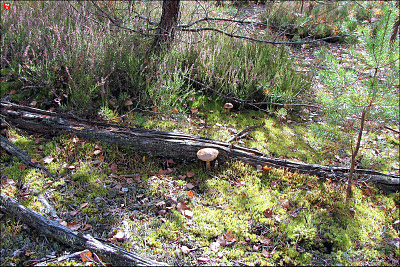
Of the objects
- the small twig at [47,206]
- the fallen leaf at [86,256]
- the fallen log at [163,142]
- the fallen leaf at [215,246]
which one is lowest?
the fallen leaf at [215,246]

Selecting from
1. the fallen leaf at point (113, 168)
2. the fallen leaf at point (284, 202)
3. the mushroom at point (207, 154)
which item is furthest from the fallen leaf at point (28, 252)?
the fallen leaf at point (284, 202)

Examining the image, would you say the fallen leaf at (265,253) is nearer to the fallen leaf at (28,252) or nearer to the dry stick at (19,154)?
the fallen leaf at (28,252)

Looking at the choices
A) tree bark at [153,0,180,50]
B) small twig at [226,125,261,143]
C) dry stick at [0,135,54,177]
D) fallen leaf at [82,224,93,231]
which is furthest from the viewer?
tree bark at [153,0,180,50]

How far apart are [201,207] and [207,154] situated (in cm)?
63

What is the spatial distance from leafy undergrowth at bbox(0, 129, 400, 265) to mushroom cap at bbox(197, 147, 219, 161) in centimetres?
31

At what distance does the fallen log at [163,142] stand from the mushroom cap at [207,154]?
0.60ft

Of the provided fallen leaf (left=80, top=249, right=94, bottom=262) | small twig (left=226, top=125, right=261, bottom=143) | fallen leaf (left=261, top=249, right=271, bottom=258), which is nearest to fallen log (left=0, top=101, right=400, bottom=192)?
small twig (left=226, top=125, right=261, bottom=143)

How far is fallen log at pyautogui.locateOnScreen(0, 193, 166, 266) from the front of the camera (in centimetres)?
246

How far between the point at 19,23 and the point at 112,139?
9.89 feet

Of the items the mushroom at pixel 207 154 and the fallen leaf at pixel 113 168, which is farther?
the fallen leaf at pixel 113 168

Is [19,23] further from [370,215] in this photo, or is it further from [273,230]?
[370,215]

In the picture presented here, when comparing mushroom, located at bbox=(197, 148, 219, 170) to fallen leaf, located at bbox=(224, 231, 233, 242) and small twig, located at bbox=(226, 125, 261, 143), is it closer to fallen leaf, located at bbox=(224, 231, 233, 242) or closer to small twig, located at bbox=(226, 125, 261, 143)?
small twig, located at bbox=(226, 125, 261, 143)

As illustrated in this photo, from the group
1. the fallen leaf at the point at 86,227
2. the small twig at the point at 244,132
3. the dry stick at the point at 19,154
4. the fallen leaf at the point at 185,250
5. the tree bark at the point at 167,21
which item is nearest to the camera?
the fallen leaf at the point at 185,250

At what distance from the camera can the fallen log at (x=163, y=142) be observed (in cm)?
356
